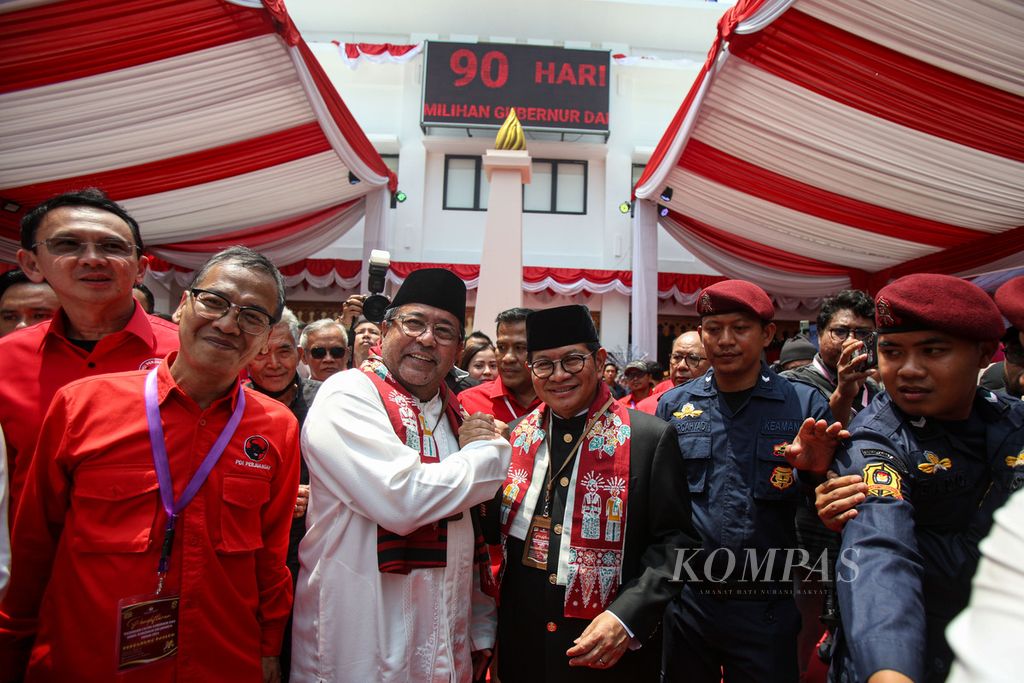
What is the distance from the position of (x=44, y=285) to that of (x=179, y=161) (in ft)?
16.3

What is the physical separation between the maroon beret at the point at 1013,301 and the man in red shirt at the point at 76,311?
8.26 ft

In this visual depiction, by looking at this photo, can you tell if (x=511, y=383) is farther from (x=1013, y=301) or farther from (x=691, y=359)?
(x=1013, y=301)

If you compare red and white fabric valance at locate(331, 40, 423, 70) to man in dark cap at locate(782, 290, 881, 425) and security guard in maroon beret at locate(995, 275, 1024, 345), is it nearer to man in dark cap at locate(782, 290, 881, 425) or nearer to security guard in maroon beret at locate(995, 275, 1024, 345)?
man in dark cap at locate(782, 290, 881, 425)

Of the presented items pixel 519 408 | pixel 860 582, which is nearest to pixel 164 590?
pixel 860 582

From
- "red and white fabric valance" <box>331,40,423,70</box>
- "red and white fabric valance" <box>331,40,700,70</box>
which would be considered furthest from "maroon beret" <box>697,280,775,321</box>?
"red and white fabric valance" <box>331,40,423,70</box>

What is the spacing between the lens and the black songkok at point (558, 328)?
6.30 feet

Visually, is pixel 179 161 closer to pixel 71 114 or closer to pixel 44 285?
pixel 71 114

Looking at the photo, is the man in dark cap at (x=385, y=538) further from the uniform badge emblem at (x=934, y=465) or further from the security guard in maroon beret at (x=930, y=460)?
the uniform badge emblem at (x=934, y=465)

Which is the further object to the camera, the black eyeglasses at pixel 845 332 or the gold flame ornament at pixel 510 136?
→ the gold flame ornament at pixel 510 136

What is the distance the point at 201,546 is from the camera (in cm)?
147

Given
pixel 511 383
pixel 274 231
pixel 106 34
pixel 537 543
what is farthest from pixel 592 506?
pixel 274 231

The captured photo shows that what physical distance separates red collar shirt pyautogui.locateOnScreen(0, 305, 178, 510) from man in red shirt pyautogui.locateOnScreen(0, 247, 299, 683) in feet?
0.94

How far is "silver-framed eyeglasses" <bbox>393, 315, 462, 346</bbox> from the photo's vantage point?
1.87 metres

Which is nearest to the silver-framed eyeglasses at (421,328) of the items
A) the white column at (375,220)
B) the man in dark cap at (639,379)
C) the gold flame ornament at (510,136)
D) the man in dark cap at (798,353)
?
the man in dark cap at (798,353)
